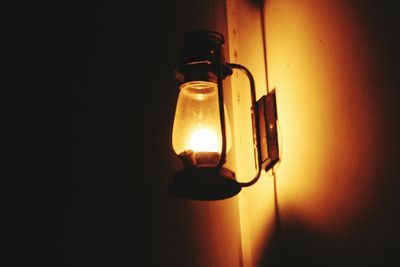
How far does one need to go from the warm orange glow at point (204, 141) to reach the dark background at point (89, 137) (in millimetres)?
289

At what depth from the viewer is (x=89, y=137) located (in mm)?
1015

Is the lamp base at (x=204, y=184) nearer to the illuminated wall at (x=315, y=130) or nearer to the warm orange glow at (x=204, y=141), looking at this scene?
the warm orange glow at (x=204, y=141)

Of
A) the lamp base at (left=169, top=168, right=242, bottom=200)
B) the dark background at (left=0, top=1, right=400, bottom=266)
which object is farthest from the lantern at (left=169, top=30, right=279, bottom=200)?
the dark background at (left=0, top=1, right=400, bottom=266)

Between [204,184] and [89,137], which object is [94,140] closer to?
[89,137]

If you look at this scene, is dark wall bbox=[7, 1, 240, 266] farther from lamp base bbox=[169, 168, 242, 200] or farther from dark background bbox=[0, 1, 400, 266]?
lamp base bbox=[169, 168, 242, 200]

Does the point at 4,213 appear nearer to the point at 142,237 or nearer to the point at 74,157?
the point at 74,157

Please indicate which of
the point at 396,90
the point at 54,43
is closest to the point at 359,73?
the point at 396,90

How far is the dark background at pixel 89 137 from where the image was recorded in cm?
88

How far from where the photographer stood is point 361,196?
698mm

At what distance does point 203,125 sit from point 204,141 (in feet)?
0.14

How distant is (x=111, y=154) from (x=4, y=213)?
30cm

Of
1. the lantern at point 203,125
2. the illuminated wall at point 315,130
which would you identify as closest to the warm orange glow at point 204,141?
the lantern at point 203,125

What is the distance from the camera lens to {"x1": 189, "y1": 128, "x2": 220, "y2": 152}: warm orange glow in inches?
33.6

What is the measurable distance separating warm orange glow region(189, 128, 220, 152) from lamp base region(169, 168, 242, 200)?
0.21 feet
